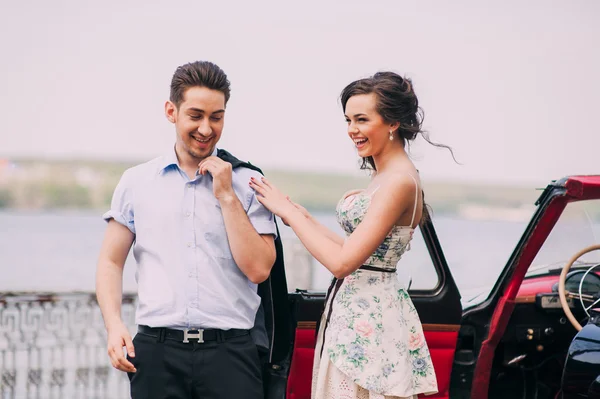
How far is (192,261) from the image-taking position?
2.57m

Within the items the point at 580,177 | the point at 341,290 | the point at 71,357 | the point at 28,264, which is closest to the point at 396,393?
the point at 341,290

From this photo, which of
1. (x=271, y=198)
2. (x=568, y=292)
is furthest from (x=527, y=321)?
(x=271, y=198)

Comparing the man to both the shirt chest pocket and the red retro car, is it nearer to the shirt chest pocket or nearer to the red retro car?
the shirt chest pocket

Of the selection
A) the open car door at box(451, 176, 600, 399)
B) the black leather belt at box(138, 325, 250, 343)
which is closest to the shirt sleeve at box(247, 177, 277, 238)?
the black leather belt at box(138, 325, 250, 343)

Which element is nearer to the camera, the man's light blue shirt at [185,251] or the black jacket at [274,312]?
the man's light blue shirt at [185,251]

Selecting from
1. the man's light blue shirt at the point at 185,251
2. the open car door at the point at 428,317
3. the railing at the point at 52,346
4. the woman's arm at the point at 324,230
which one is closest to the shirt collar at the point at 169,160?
the man's light blue shirt at the point at 185,251

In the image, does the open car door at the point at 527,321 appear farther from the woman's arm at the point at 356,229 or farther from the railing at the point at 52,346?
the railing at the point at 52,346

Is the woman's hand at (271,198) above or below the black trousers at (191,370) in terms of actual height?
above

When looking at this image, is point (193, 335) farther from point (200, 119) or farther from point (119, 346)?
point (200, 119)

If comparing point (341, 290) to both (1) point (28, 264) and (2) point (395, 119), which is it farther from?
(1) point (28, 264)

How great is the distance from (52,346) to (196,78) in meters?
4.17

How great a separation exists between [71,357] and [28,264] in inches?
834

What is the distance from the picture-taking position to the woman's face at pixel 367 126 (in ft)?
9.28

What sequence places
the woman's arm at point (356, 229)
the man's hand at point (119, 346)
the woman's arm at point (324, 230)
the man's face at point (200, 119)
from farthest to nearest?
1. the woman's arm at point (324, 230)
2. the woman's arm at point (356, 229)
3. the man's face at point (200, 119)
4. the man's hand at point (119, 346)
